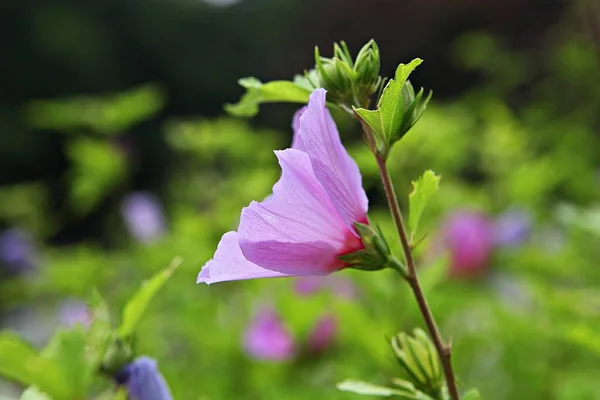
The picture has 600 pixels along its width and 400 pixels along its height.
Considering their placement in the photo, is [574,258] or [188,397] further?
[574,258]

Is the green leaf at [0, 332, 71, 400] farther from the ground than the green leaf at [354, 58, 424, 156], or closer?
closer

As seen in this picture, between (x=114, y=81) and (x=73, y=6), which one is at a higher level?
(x=73, y=6)

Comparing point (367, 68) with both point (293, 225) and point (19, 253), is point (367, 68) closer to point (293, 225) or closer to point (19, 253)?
point (293, 225)

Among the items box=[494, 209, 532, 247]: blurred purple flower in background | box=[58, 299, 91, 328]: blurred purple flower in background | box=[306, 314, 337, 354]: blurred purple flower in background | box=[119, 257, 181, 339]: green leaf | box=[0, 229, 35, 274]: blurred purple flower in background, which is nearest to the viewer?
box=[119, 257, 181, 339]: green leaf

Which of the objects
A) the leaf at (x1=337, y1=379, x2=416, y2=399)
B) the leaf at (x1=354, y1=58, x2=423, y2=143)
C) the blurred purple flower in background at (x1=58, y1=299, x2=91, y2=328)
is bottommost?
the leaf at (x1=337, y1=379, x2=416, y2=399)

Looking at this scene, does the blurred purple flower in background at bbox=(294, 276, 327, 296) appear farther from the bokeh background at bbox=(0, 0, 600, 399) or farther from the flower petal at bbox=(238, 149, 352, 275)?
the flower petal at bbox=(238, 149, 352, 275)

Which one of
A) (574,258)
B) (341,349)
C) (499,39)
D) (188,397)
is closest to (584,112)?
(499,39)

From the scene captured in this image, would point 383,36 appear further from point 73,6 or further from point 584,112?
point 73,6

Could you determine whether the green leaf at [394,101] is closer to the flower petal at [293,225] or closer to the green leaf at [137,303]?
the flower petal at [293,225]

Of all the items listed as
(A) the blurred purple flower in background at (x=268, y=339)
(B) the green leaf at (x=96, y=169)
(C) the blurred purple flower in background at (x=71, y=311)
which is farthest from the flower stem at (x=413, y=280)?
(C) the blurred purple flower in background at (x=71, y=311)

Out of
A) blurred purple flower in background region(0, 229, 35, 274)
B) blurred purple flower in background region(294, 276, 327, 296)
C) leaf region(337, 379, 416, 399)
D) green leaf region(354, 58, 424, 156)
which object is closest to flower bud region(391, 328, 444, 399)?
leaf region(337, 379, 416, 399)
